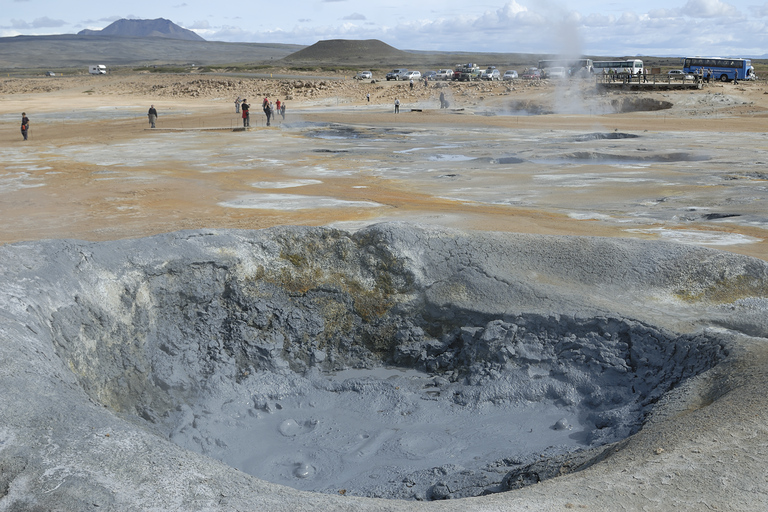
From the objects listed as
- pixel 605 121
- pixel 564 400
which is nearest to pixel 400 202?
pixel 564 400

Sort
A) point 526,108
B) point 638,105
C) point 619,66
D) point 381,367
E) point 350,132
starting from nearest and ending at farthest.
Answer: point 381,367 < point 350,132 < point 638,105 < point 526,108 < point 619,66

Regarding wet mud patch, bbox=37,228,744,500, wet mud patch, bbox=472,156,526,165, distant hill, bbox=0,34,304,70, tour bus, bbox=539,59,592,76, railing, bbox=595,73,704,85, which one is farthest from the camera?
distant hill, bbox=0,34,304,70

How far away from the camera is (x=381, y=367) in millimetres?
7551

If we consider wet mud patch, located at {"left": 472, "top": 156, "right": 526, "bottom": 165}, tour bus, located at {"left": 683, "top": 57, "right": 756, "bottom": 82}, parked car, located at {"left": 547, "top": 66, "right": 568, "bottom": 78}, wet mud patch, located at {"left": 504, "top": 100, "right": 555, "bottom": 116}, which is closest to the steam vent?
wet mud patch, located at {"left": 472, "top": 156, "right": 526, "bottom": 165}

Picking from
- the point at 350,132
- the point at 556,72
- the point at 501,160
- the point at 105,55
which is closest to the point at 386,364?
the point at 501,160

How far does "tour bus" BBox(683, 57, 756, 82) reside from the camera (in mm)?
49438

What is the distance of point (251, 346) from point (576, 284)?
3.66 m

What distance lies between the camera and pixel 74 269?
6.29 meters

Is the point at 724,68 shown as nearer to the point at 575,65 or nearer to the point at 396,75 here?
the point at 575,65

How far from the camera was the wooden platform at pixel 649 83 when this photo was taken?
4253 cm

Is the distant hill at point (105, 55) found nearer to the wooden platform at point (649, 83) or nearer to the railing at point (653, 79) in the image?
the railing at point (653, 79)

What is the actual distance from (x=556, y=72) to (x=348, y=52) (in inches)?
4718

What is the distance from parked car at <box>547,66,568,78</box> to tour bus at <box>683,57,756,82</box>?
30.0 ft

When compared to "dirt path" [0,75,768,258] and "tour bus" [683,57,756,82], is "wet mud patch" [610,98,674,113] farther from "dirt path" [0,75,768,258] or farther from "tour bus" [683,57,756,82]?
"tour bus" [683,57,756,82]
